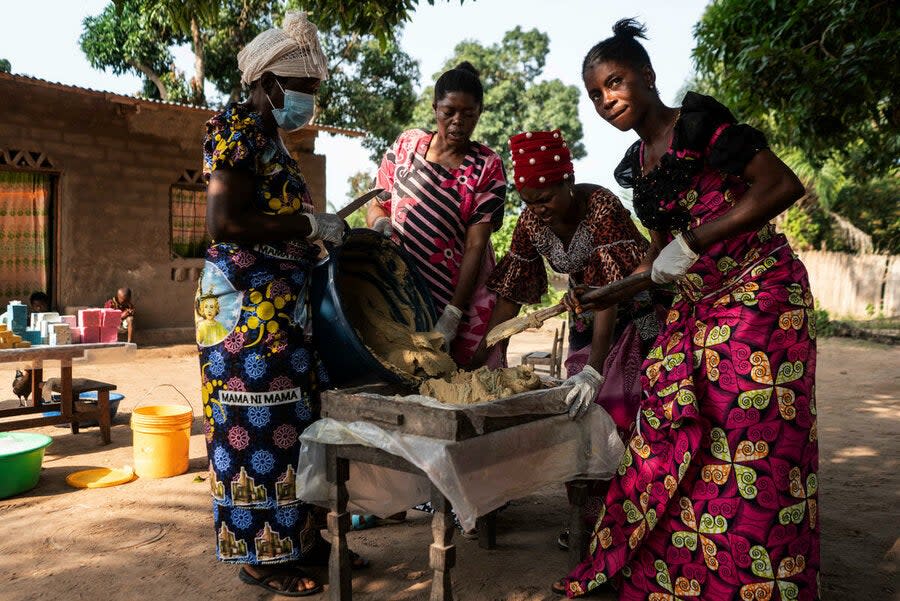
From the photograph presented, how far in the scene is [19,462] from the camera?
4.22m

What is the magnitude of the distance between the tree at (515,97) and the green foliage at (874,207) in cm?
928

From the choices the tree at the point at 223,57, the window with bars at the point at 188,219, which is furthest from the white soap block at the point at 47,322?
the tree at the point at 223,57

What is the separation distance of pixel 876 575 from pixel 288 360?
2.66m

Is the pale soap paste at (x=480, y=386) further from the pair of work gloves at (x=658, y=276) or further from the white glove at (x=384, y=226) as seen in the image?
the white glove at (x=384, y=226)

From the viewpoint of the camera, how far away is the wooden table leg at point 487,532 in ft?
11.1

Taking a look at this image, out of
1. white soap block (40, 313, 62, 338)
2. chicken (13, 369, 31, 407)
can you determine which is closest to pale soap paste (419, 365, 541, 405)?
white soap block (40, 313, 62, 338)

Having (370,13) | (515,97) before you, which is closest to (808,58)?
(370,13)

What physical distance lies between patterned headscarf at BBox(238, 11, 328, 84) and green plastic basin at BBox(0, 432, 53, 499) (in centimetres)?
285

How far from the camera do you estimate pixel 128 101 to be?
30.7ft

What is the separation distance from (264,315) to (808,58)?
15.0 feet

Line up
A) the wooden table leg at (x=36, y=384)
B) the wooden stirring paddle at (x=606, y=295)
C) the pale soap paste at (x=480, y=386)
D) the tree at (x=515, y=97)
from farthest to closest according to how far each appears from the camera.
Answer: the tree at (x=515, y=97) < the wooden table leg at (x=36, y=384) < the wooden stirring paddle at (x=606, y=295) < the pale soap paste at (x=480, y=386)

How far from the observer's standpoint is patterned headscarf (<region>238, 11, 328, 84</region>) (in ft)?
8.72

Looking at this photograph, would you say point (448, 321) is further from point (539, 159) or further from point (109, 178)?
point (109, 178)

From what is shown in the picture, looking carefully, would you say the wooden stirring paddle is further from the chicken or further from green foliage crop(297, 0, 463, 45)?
the chicken
